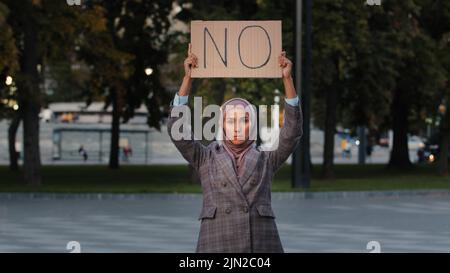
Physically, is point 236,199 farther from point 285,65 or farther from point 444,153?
point 444,153

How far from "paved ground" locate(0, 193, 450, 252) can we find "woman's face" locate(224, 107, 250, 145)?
10.8 metres

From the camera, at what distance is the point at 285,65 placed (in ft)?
22.9

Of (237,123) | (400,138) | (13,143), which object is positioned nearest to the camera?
(237,123)

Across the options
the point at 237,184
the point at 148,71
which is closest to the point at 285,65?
the point at 237,184

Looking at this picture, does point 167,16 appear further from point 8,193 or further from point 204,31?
point 204,31

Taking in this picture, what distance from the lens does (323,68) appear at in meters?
40.4

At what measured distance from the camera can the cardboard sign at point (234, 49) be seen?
705 centimetres

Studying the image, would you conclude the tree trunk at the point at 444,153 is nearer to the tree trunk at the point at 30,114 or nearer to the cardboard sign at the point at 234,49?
the tree trunk at the point at 30,114

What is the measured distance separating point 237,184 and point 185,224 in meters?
16.2

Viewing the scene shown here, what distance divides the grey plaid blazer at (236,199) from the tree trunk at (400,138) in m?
49.6

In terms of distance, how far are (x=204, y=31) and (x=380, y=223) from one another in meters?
16.4

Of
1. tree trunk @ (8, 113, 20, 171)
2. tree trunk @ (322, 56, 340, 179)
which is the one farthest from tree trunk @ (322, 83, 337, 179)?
tree trunk @ (8, 113, 20, 171)

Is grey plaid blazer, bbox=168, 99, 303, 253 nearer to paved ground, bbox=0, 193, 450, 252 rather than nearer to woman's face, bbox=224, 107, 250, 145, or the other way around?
woman's face, bbox=224, 107, 250, 145
